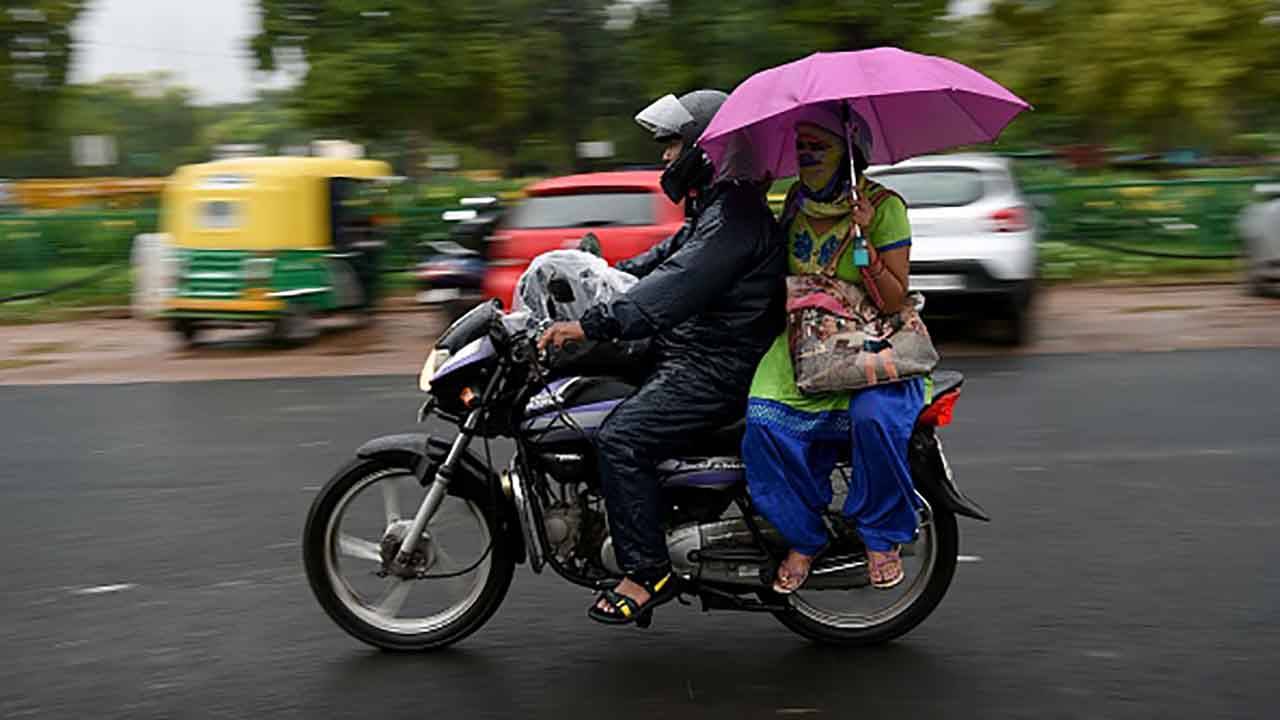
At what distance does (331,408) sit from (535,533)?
633 centimetres

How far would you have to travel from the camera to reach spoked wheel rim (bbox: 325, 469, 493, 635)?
5.14 metres

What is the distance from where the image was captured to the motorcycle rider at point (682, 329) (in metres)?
4.77

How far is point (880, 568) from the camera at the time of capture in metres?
4.98

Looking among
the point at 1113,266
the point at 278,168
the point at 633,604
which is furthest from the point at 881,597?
the point at 1113,266

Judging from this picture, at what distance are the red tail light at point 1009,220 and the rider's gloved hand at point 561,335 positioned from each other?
925 centimetres

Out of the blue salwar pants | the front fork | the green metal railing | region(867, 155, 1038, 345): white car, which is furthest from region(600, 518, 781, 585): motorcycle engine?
the green metal railing

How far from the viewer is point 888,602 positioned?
530cm

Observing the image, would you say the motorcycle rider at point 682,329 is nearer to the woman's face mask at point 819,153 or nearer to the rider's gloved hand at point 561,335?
the rider's gloved hand at point 561,335

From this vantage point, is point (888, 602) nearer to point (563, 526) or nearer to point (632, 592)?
point (632, 592)

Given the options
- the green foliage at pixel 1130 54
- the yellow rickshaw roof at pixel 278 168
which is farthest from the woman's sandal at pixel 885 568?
the green foliage at pixel 1130 54

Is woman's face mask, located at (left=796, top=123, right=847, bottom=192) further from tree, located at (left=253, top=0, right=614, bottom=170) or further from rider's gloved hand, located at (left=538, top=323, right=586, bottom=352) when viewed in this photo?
tree, located at (left=253, top=0, right=614, bottom=170)

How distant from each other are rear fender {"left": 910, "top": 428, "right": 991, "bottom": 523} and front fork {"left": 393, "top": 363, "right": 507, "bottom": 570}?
4.18 feet

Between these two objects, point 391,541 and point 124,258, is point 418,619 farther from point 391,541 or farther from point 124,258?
point 124,258

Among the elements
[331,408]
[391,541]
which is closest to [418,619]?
[391,541]
